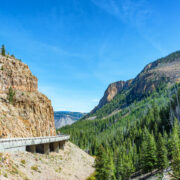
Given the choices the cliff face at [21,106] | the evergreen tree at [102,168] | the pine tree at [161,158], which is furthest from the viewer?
the cliff face at [21,106]

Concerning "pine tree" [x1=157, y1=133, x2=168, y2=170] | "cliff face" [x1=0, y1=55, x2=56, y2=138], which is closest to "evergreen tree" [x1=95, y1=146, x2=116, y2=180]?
"pine tree" [x1=157, y1=133, x2=168, y2=170]

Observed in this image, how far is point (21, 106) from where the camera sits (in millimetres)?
52531

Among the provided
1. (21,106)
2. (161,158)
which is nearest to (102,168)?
(161,158)

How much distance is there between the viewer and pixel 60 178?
3111 cm

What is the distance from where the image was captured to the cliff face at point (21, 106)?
44.4m

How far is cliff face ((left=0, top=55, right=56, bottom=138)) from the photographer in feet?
146

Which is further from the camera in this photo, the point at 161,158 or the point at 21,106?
the point at 21,106

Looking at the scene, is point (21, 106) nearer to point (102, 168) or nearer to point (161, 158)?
point (102, 168)

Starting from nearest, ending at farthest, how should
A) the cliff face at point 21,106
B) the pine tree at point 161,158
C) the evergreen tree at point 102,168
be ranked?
the evergreen tree at point 102,168 → the pine tree at point 161,158 → the cliff face at point 21,106

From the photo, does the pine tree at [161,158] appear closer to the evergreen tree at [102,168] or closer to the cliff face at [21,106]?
the evergreen tree at [102,168]

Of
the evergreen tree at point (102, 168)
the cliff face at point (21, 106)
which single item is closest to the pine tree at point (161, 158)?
the evergreen tree at point (102, 168)

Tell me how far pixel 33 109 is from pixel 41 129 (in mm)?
7071

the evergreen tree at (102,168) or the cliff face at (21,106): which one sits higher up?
the cliff face at (21,106)

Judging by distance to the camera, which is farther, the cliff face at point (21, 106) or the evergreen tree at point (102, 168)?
the cliff face at point (21, 106)
